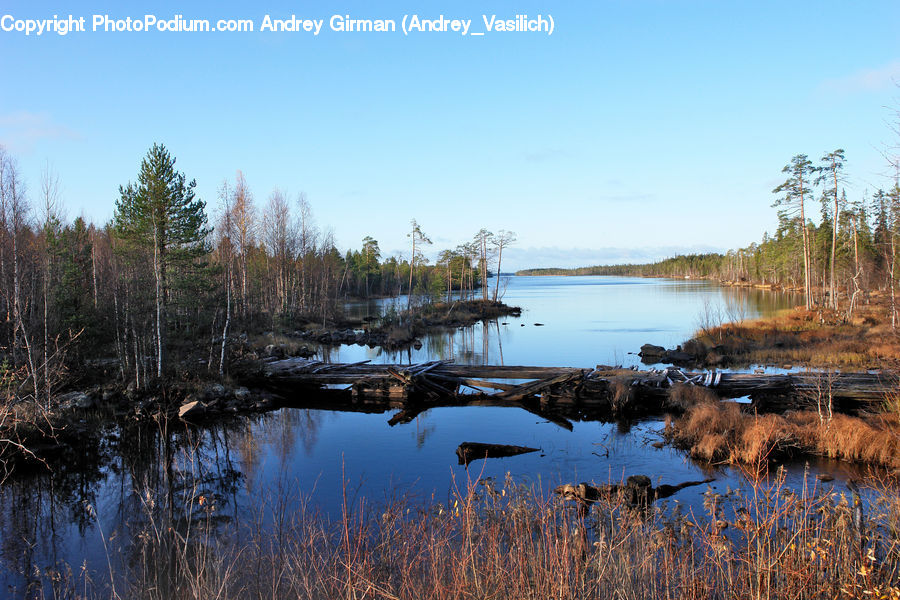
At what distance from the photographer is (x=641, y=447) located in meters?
15.0

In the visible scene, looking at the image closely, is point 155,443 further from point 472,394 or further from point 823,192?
point 823,192

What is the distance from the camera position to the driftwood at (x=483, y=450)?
1458 cm

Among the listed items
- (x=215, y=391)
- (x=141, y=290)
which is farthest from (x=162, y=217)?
(x=215, y=391)

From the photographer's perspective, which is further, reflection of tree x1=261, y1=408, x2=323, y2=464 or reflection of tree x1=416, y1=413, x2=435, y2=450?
reflection of tree x1=416, y1=413, x2=435, y2=450

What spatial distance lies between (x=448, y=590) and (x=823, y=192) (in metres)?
52.4

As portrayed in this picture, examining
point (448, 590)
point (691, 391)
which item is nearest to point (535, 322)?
point (691, 391)

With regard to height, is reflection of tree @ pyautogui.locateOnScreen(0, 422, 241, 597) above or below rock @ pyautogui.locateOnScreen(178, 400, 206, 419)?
below

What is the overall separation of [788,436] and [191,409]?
18.8 meters

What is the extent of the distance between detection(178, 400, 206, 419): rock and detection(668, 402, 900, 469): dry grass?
1619cm

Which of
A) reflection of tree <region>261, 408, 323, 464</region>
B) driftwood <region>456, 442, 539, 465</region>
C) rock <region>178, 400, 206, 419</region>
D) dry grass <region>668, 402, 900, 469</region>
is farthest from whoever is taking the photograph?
rock <region>178, 400, 206, 419</region>

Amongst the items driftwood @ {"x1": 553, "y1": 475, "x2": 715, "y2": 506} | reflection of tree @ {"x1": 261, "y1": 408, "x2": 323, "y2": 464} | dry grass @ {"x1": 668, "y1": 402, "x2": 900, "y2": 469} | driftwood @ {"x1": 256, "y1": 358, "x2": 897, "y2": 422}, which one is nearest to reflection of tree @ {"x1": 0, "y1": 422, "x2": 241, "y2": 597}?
reflection of tree @ {"x1": 261, "y1": 408, "x2": 323, "y2": 464}

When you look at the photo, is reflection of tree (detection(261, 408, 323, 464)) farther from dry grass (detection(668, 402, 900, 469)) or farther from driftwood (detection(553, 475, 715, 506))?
dry grass (detection(668, 402, 900, 469))

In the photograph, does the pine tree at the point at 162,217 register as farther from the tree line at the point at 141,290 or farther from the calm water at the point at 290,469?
the calm water at the point at 290,469

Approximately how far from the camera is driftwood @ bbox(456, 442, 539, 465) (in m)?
14.6
